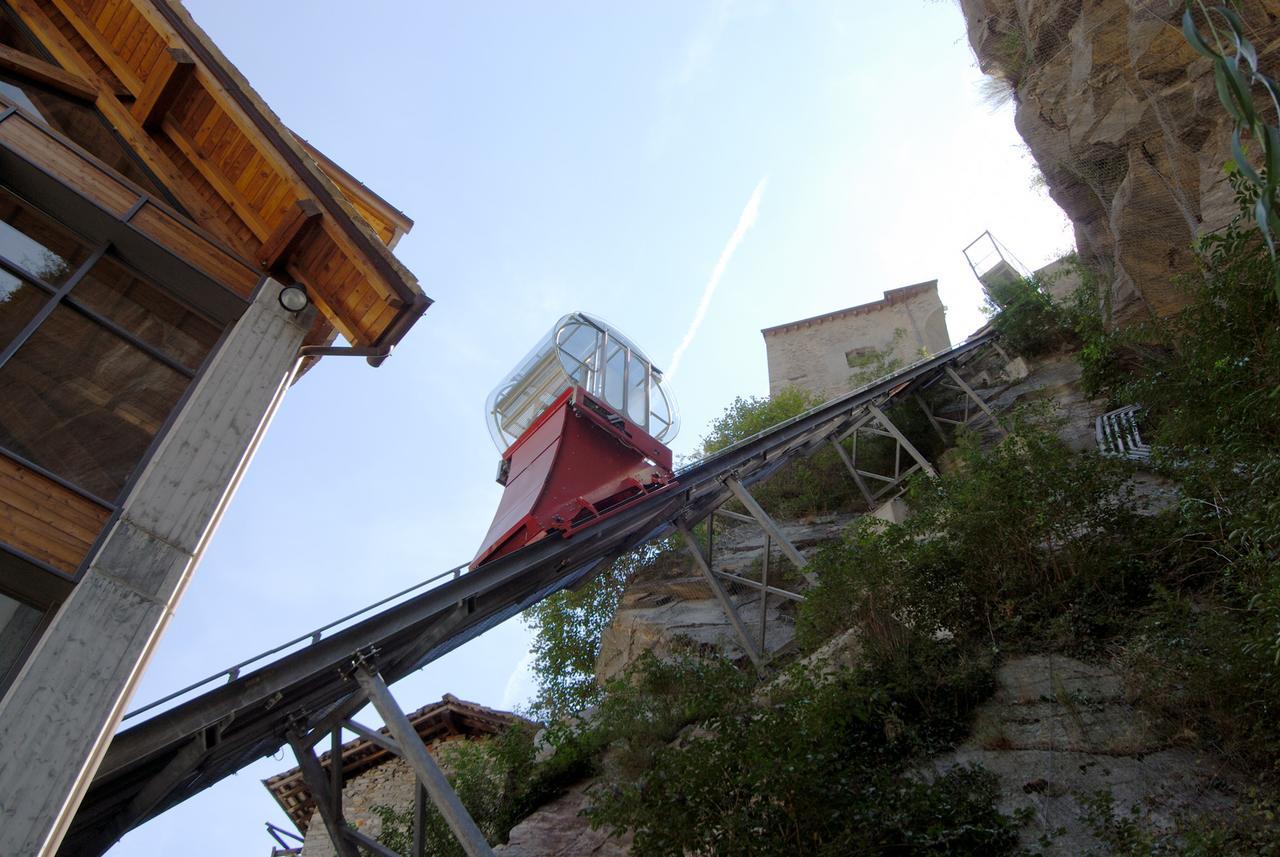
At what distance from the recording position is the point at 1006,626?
929cm

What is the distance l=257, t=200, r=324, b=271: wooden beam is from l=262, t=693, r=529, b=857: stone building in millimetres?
9773

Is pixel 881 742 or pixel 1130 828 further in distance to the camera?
pixel 881 742

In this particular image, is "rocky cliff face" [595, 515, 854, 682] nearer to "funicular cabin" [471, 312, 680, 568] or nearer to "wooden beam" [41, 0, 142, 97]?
"funicular cabin" [471, 312, 680, 568]

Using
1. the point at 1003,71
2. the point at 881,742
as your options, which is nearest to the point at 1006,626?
the point at 881,742

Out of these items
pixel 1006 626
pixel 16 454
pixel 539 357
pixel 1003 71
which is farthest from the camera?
pixel 1003 71

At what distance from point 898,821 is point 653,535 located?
6.81 metres

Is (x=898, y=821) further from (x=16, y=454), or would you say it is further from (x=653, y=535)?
(x=653, y=535)

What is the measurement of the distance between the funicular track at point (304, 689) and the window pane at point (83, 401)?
210cm

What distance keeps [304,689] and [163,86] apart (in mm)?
4515

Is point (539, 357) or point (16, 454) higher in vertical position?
point (539, 357)

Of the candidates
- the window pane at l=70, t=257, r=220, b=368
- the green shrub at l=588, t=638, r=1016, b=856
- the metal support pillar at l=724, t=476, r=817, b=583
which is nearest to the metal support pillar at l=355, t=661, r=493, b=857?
the green shrub at l=588, t=638, r=1016, b=856

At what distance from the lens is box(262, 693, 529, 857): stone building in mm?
14312

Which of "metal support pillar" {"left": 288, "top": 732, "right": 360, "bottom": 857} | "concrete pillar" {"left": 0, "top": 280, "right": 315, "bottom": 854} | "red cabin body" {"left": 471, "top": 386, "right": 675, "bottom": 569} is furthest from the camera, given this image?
"red cabin body" {"left": 471, "top": 386, "right": 675, "bottom": 569}

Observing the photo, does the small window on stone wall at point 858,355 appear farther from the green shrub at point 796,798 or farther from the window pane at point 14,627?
the window pane at point 14,627
